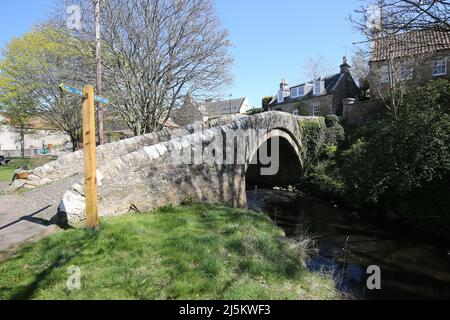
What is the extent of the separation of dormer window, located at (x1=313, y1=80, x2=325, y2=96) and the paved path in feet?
81.2

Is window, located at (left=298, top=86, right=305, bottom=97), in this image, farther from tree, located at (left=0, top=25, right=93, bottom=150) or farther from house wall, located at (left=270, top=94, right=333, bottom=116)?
tree, located at (left=0, top=25, right=93, bottom=150)

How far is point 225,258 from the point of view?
491 centimetres

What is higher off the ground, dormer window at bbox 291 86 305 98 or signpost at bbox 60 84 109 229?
dormer window at bbox 291 86 305 98

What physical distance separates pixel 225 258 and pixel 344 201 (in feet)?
34.6

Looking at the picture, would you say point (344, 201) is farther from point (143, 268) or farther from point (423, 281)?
point (143, 268)

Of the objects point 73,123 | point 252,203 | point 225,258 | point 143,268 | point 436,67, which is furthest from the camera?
point 73,123

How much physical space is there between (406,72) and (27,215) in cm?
2049

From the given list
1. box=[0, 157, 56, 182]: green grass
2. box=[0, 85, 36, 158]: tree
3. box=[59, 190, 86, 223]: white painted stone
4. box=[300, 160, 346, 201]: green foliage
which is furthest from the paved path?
box=[0, 85, 36, 158]: tree

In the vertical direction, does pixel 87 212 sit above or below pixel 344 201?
above

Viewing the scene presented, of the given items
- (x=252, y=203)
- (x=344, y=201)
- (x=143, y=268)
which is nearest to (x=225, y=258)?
(x=143, y=268)

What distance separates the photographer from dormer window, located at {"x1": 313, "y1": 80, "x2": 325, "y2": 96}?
28188mm

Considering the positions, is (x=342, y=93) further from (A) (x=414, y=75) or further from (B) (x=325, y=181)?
(B) (x=325, y=181)

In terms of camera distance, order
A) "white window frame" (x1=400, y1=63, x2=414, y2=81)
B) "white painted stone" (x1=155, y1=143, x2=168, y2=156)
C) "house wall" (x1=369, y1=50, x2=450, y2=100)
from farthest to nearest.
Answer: "house wall" (x1=369, y1=50, x2=450, y2=100), "white window frame" (x1=400, y1=63, x2=414, y2=81), "white painted stone" (x1=155, y1=143, x2=168, y2=156)

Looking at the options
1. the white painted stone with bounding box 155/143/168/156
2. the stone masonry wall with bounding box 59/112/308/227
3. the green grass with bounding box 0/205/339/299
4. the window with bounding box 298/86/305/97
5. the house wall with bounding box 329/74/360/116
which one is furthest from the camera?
the window with bounding box 298/86/305/97
